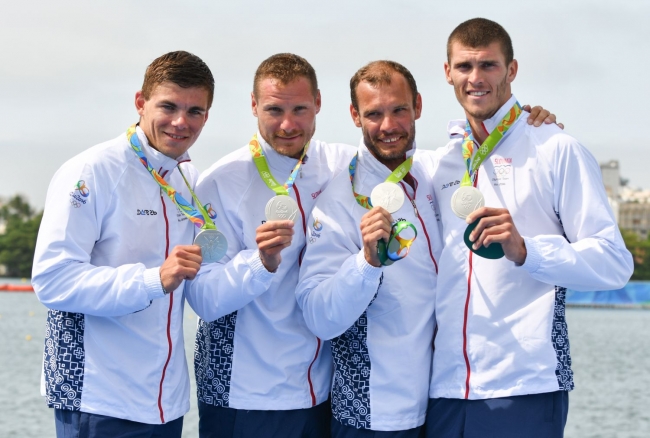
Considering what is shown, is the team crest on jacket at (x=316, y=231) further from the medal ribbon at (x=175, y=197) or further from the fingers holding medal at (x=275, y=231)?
the medal ribbon at (x=175, y=197)

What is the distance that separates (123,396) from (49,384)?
403mm

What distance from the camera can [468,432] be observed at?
4.28 meters

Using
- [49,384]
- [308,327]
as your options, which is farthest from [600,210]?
[49,384]

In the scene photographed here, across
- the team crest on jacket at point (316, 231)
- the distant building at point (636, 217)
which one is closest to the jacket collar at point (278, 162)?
the team crest on jacket at point (316, 231)

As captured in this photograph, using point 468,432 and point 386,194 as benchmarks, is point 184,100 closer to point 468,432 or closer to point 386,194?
point 386,194

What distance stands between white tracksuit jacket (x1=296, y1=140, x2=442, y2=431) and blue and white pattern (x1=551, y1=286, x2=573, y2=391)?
670mm

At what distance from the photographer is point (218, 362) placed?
4.68m

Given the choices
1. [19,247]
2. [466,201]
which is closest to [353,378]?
[466,201]

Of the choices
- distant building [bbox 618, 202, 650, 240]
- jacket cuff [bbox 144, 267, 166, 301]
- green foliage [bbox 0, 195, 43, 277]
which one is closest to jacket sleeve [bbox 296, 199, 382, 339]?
jacket cuff [bbox 144, 267, 166, 301]

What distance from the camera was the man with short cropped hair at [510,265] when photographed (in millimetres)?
Answer: 4195

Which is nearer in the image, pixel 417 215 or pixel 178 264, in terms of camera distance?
pixel 178 264

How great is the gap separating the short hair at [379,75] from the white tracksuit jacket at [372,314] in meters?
0.40

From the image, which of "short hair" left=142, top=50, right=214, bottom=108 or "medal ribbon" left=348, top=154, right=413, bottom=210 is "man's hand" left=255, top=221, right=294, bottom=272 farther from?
"short hair" left=142, top=50, right=214, bottom=108

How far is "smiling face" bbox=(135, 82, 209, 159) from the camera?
4.47 m
